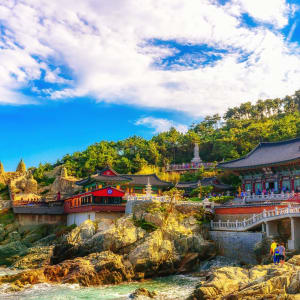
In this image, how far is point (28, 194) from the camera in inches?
2525

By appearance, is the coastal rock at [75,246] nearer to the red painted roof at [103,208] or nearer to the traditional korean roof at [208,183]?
the red painted roof at [103,208]

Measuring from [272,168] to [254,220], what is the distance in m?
14.8

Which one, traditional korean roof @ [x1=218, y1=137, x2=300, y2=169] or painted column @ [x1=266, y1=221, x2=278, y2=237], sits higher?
traditional korean roof @ [x1=218, y1=137, x2=300, y2=169]

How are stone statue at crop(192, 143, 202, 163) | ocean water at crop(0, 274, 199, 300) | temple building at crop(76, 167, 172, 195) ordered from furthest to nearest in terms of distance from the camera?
1. stone statue at crop(192, 143, 202, 163)
2. temple building at crop(76, 167, 172, 195)
3. ocean water at crop(0, 274, 199, 300)

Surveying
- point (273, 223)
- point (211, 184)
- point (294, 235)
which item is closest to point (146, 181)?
point (211, 184)

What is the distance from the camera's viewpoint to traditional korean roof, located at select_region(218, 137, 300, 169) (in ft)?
146

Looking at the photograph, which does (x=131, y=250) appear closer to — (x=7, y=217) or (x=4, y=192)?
(x=7, y=217)

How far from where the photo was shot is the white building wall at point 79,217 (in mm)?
43619

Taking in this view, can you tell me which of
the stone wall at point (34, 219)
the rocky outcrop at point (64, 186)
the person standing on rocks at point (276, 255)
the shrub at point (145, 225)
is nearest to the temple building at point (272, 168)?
the shrub at point (145, 225)

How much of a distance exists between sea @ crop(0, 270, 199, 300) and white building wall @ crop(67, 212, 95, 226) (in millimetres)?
A: 15017

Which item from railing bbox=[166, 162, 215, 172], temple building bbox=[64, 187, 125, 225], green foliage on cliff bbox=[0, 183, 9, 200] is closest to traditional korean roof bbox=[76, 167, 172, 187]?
temple building bbox=[64, 187, 125, 225]

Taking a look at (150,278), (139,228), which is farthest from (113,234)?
(150,278)

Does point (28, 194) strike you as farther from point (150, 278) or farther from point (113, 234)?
point (150, 278)

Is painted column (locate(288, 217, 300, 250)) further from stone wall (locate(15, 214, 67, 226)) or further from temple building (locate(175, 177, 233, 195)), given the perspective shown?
stone wall (locate(15, 214, 67, 226))
